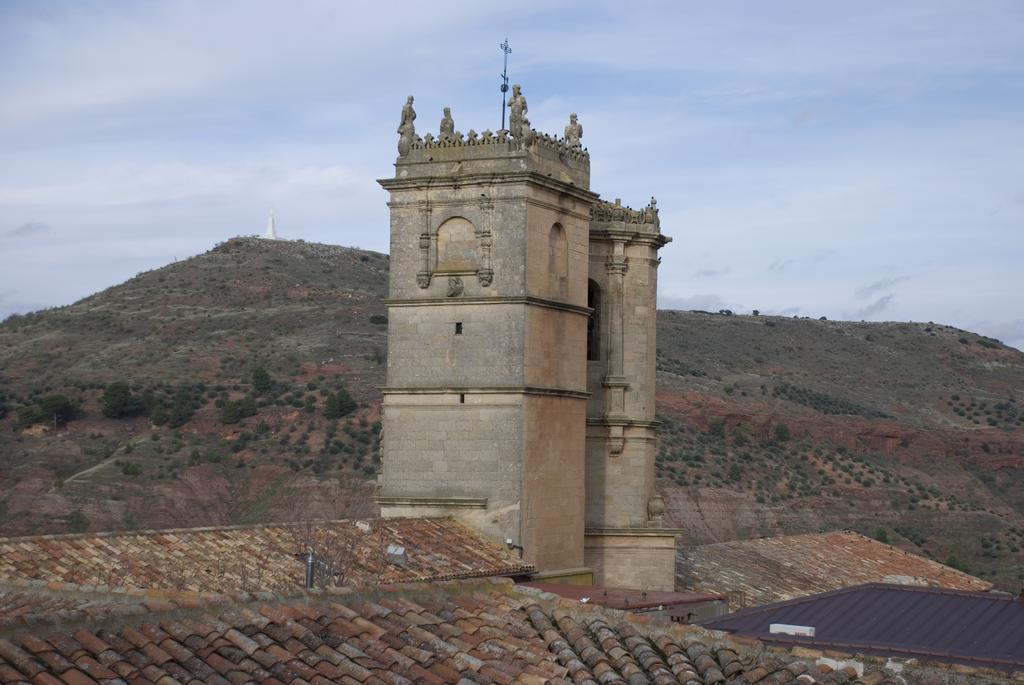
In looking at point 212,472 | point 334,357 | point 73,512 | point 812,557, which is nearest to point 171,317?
point 334,357

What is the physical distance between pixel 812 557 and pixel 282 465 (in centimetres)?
2380

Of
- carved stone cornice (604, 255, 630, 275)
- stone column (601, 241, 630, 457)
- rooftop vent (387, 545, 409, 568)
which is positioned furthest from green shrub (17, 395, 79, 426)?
rooftop vent (387, 545, 409, 568)

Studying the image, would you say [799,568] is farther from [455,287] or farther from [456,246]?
[456,246]

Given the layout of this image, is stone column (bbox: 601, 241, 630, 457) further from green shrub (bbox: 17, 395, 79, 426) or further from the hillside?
green shrub (bbox: 17, 395, 79, 426)

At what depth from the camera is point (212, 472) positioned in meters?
53.4

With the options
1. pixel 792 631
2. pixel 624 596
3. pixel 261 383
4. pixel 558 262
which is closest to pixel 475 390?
pixel 558 262

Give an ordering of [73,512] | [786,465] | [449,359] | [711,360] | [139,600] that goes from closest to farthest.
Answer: [139,600] → [449,359] → [73,512] → [786,465] → [711,360]

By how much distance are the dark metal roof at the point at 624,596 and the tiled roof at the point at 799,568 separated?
125 inches

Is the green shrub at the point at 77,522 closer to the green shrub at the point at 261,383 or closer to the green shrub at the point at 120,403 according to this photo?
the green shrub at the point at 120,403

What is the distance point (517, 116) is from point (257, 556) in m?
8.31

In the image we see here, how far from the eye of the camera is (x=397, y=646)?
11.9m

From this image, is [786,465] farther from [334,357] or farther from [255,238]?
[255,238]

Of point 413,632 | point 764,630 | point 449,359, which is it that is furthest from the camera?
point 449,359

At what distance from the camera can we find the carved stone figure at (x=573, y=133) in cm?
2634
